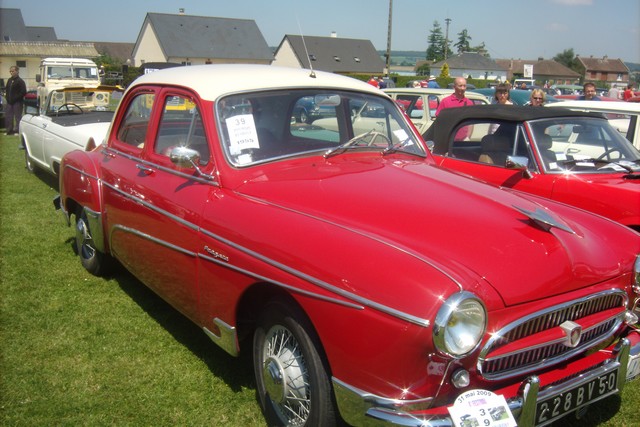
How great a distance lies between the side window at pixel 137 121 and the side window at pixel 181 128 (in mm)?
222

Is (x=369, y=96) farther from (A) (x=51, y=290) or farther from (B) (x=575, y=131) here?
(A) (x=51, y=290)

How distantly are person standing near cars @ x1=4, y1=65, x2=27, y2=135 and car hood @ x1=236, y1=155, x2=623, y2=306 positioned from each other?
1360 cm

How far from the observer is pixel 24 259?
5.61 metres

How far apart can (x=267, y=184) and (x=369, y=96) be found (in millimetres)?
1355

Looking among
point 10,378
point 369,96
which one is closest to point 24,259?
point 10,378

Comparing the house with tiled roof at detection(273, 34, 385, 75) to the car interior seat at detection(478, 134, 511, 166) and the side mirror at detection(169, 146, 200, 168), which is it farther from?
the side mirror at detection(169, 146, 200, 168)

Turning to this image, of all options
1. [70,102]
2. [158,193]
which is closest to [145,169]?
[158,193]

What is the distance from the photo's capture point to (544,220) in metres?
2.80

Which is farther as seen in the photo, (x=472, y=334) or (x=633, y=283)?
(x=633, y=283)

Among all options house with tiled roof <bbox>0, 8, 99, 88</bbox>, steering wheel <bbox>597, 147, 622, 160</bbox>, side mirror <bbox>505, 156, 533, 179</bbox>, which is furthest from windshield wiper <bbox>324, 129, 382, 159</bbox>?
house with tiled roof <bbox>0, 8, 99, 88</bbox>

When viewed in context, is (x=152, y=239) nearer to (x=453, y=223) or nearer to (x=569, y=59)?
(x=453, y=223)

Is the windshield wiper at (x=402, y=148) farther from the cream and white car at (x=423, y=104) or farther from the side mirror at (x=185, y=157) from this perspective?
the cream and white car at (x=423, y=104)

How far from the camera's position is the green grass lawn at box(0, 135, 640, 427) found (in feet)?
10.4

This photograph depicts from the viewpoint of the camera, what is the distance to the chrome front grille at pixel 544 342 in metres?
2.28
